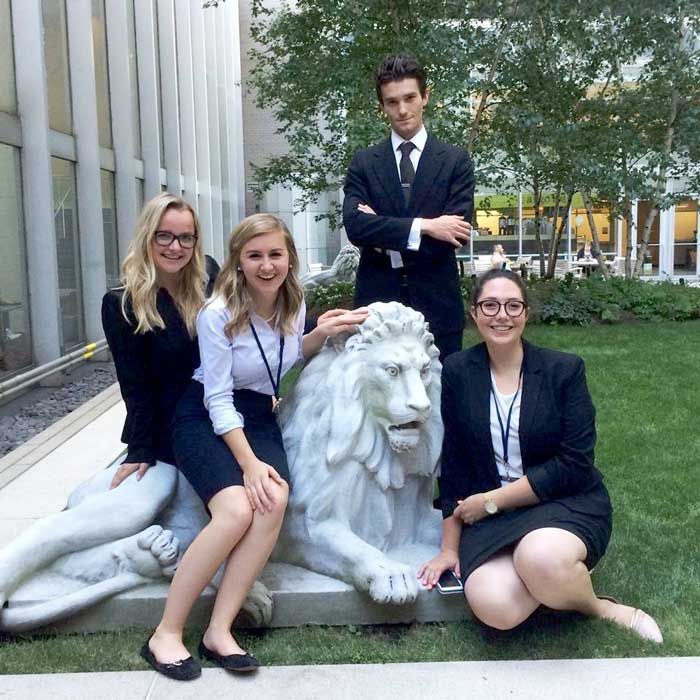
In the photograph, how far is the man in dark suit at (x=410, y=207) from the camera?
11.1 ft

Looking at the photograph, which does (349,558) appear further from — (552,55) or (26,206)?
(552,55)

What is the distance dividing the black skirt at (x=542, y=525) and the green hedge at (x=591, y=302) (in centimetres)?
1078

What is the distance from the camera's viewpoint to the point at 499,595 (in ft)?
9.43

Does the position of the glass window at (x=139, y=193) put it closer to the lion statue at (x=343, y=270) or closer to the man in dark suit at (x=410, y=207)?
the lion statue at (x=343, y=270)

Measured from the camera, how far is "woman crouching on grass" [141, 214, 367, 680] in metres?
2.85

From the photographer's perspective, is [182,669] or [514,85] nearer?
[182,669]

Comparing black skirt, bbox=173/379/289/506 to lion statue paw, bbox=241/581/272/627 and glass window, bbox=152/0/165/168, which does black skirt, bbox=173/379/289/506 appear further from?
glass window, bbox=152/0/165/168

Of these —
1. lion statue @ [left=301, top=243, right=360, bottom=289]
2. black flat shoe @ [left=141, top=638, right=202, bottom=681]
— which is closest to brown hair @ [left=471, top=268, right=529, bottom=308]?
black flat shoe @ [left=141, top=638, right=202, bottom=681]

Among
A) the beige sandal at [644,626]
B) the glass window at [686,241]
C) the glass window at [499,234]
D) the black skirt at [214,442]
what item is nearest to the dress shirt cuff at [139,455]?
the black skirt at [214,442]

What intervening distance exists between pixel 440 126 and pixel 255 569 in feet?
29.4

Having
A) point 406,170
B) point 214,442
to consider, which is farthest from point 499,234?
point 214,442

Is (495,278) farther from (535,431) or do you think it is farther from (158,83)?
(158,83)

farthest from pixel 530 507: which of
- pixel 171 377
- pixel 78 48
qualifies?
pixel 78 48

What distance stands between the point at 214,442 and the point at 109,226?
1168 cm
